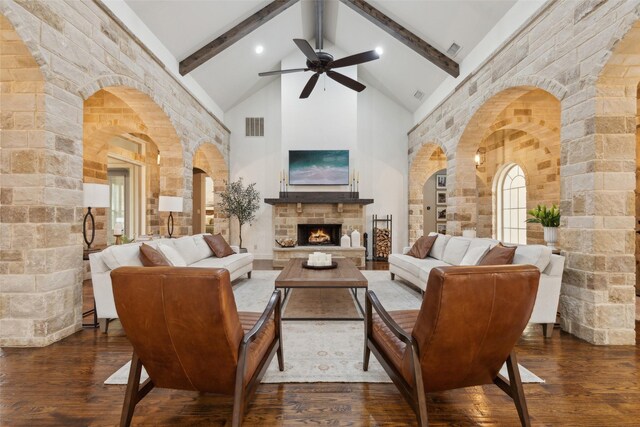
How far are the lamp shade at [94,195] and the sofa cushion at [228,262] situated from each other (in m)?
1.44

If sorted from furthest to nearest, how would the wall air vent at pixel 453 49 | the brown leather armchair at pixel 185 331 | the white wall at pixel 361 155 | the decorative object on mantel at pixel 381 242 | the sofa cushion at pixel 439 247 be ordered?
1. the white wall at pixel 361 155
2. the decorative object on mantel at pixel 381 242
3. the wall air vent at pixel 453 49
4. the sofa cushion at pixel 439 247
5. the brown leather armchair at pixel 185 331

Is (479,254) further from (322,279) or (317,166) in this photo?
(317,166)

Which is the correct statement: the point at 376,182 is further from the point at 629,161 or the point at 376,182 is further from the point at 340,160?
the point at 629,161

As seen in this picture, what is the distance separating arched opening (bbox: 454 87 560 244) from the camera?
486cm

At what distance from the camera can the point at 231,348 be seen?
1.43 m

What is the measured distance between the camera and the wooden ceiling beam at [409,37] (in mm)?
5117

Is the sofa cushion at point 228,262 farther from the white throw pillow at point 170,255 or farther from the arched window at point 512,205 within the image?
the arched window at point 512,205

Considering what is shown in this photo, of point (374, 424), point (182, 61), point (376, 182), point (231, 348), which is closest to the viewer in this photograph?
point (231, 348)

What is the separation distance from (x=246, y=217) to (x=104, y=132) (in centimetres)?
304

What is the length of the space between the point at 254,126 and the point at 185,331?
7.08 metres

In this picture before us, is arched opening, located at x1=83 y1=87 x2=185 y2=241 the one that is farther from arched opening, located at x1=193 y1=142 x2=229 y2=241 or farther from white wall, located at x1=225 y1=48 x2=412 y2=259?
white wall, located at x1=225 y1=48 x2=412 y2=259

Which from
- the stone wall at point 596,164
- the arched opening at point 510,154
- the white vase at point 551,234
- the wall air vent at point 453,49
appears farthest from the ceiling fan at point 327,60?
the white vase at point 551,234

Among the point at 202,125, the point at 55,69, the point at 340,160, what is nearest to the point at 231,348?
the point at 55,69

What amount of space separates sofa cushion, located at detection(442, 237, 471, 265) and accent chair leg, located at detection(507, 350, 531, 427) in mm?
2344
